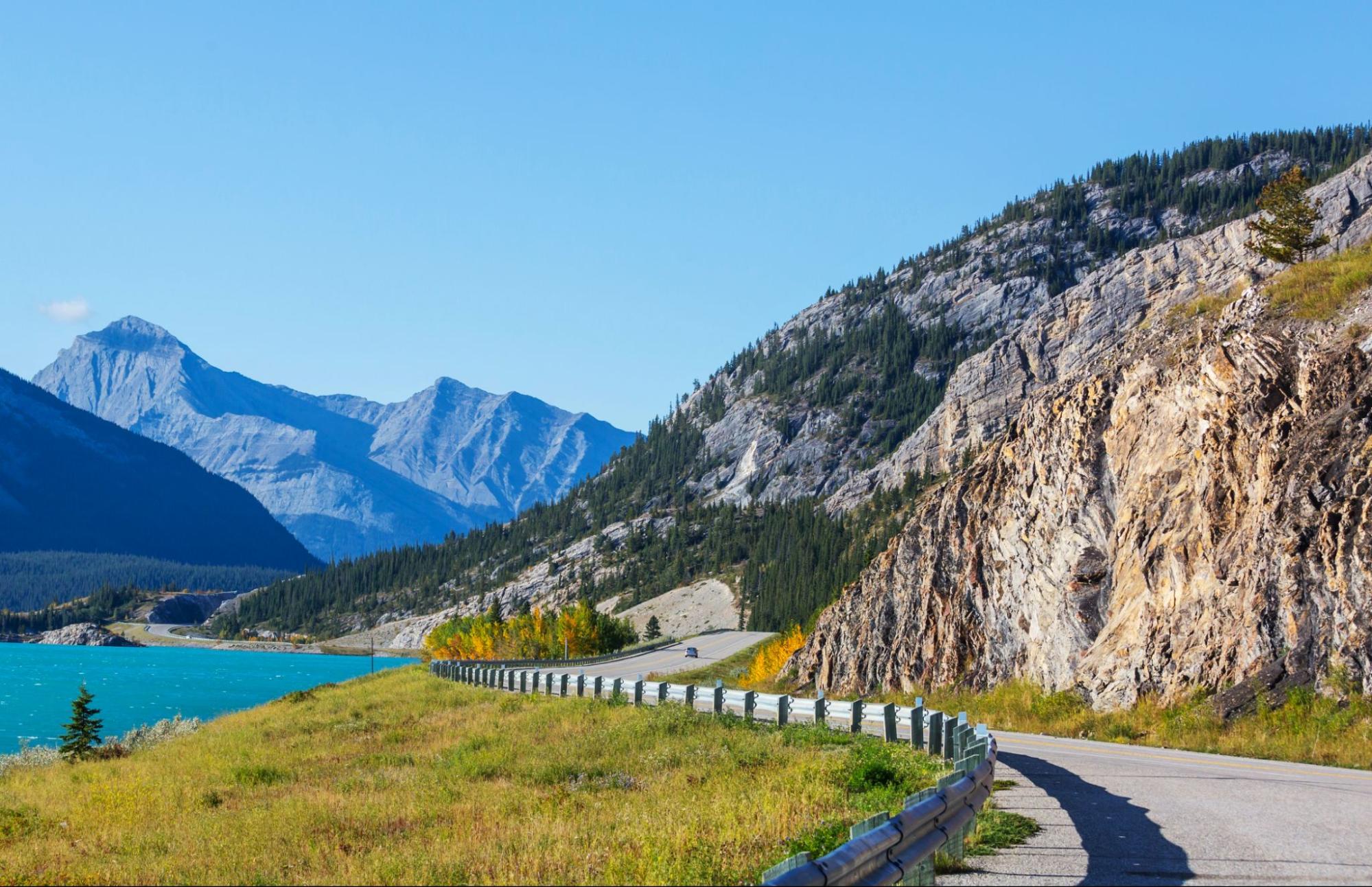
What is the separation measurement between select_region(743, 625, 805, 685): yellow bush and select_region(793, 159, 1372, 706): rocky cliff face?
4163cm

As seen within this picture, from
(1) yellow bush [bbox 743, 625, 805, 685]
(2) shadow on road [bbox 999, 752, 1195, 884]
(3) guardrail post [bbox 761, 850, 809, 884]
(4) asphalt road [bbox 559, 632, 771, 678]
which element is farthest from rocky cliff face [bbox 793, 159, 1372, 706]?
(1) yellow bush [bbox 743, 625, 805, 685]

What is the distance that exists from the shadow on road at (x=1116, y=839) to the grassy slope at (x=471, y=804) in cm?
211

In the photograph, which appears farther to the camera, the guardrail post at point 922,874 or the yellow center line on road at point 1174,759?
the yellow center line on road at point 1174,759

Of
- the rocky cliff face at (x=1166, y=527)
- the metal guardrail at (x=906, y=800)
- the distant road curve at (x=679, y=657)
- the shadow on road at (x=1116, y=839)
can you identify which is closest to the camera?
the metal guardrail at (x=906, y=800)

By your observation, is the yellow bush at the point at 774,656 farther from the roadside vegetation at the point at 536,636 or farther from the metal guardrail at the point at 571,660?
the roadside vegetation at the point at 536,636

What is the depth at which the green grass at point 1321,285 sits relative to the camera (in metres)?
29.8

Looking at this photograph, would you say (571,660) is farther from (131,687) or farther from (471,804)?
(471,804)

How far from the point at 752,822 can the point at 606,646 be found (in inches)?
4490

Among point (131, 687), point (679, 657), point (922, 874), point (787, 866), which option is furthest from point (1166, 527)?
point (131, 687)

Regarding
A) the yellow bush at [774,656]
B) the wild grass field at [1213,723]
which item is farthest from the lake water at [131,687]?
the yellow bush at [774,656]

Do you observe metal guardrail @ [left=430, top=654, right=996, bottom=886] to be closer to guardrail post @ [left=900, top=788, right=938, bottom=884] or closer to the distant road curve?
guardrail post @ [left=900, top=788, right=938, bottom=884]

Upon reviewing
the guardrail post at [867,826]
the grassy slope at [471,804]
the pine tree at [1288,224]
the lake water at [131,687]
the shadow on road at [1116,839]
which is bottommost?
the lake water at [131,687]

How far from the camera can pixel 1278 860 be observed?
9.97 m

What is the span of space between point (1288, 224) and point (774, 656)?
65.4 meters
